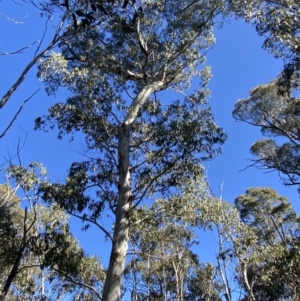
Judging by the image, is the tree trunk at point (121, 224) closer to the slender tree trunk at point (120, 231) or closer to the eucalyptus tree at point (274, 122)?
the slender tree trunk at point (120, 231)

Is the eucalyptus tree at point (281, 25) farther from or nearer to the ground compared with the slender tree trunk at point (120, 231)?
farther from the ground

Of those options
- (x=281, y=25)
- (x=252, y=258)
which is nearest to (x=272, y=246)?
(x=252, y=258)

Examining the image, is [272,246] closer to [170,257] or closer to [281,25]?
[170,257]

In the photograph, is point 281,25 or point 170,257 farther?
point 170,257

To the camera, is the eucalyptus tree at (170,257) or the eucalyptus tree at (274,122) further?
the eucalyptus tree at (274,122)

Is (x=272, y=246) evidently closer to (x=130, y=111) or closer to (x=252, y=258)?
(x=252, y=258)

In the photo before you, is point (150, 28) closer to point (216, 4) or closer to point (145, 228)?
point (216, 4)

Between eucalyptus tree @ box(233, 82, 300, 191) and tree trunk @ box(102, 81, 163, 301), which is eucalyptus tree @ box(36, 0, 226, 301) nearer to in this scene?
tree trunk @ box(102, 81, 163, 301)

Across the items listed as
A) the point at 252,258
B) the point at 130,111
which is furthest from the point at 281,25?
the point at 252,258

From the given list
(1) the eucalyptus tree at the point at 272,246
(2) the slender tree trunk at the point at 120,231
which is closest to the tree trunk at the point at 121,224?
(2) the slender tree trunk at the point at 120,231

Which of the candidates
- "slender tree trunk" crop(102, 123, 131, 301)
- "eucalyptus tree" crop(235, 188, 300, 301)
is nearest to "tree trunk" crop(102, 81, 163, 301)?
"slender tree trunk" crop(102, 123, 131, 301)

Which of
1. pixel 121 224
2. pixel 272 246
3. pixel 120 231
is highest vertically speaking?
pixel 272 246

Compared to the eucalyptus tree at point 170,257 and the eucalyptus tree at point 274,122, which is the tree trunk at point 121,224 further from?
the eucalyptus tree at point 274,122

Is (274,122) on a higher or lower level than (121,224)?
higher
